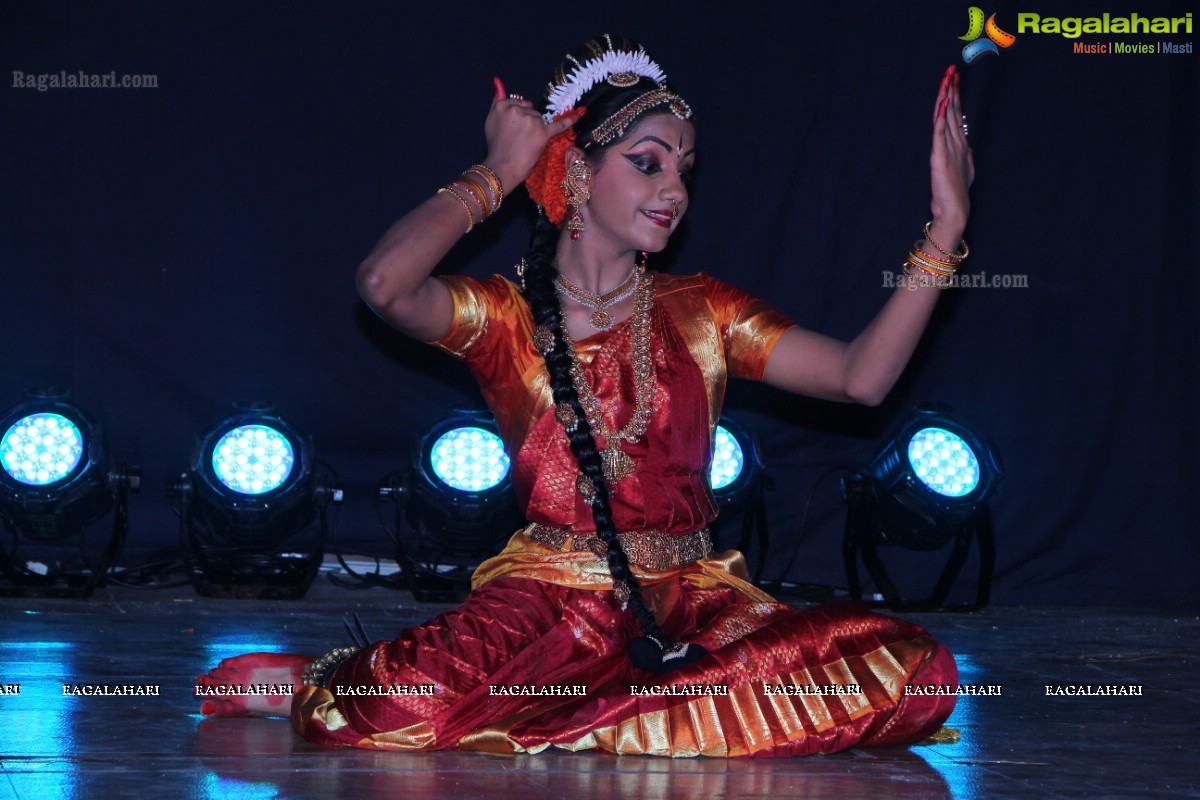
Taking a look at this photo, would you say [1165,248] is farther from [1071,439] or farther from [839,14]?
[839,14]

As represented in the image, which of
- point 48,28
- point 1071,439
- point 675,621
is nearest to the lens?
point 675,621

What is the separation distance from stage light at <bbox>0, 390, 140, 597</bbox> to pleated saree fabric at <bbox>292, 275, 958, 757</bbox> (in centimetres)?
196

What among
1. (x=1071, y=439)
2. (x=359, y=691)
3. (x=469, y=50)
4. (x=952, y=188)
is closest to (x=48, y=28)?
(x=469, y=50)

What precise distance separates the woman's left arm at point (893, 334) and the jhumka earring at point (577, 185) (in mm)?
489

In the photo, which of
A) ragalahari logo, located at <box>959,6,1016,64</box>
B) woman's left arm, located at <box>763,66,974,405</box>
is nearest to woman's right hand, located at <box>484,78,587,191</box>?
woman's left arm, located at <box>763,66,974,405</box>

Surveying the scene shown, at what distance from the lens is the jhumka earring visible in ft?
9.59

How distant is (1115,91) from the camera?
199 inches

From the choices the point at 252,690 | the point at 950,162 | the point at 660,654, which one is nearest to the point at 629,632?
the point at 660,654

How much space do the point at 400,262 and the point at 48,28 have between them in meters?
2.87

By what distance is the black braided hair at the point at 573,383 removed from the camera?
2664 millimetres

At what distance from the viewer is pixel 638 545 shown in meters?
2.80

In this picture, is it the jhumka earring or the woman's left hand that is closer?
the woman's left hand

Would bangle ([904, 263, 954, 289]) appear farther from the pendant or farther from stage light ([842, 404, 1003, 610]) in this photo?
stage light ([842, 404, 1003, 610])

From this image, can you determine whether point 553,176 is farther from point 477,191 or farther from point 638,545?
point 638,545
